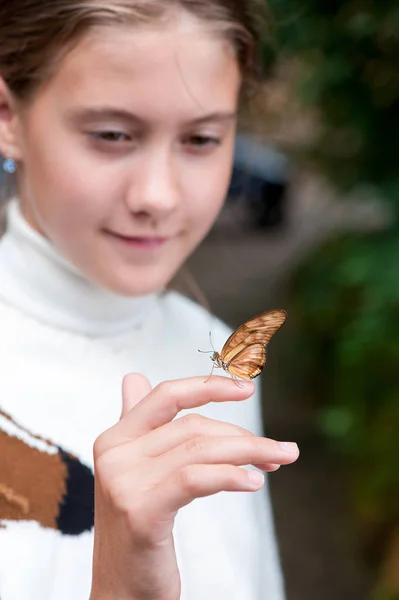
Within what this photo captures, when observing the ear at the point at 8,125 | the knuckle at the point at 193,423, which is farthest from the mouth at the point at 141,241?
the knuckle at the point at 193,423

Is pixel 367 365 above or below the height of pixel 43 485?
below

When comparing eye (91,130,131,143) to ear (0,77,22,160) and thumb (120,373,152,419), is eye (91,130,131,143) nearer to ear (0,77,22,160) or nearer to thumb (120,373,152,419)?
ear (0,77,22,160)

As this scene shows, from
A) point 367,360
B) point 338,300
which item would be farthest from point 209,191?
point 338,300

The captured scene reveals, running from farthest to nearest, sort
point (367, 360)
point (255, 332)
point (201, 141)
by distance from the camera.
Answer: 1. point (367, 360)
2. point (201, 141)
3. point (255, 332)

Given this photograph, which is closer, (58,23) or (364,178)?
(58,23)

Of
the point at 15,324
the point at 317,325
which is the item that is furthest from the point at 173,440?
the point at 317,325

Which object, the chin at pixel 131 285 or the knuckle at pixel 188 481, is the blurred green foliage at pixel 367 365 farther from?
the knuckle at pixel 188 481

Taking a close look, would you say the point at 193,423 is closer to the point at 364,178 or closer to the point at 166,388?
the point at 166,388

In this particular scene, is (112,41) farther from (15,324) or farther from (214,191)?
(15,324)
